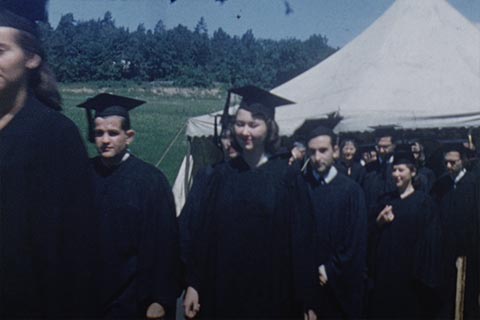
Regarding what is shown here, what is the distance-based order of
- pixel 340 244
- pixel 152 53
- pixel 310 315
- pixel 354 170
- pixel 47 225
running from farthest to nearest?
pixel 354 170 → pixel 152 53 → pixel 340 244 → pixel 310 315 → pixel 47 225

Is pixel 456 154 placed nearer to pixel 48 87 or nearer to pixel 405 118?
pixel 405 118

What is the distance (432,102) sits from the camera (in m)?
7.16

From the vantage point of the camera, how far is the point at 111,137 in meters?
4.08

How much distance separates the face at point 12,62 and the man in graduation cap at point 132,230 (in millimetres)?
1500

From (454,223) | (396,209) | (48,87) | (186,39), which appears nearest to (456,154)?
(454,223)

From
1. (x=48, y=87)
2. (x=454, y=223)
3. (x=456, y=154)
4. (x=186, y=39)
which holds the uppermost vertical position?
(x=186, y=39)

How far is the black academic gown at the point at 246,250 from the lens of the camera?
3.94m

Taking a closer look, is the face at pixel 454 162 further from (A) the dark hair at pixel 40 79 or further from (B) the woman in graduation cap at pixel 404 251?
(A) the dark hair at pixel 40 79

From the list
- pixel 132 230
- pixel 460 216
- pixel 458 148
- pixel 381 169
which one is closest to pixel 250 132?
pixel 132 230

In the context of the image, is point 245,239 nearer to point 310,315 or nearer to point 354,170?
point 310,315

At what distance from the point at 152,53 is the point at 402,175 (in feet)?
7.49

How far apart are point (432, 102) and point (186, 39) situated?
3056 millimetres

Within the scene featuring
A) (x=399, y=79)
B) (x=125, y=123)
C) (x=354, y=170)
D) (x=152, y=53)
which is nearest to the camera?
(x=125, y=123)

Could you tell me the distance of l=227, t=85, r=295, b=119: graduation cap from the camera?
4.20 meters
